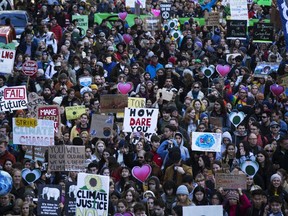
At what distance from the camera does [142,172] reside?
1955 cm

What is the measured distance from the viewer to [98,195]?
690 inches

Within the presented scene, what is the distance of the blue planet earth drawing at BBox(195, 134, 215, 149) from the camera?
68.1ft

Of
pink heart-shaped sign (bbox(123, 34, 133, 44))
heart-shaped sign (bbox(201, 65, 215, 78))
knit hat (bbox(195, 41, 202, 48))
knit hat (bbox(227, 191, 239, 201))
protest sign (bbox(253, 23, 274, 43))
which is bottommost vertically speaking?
knit hat (bbox(227, 191, 239, 201))

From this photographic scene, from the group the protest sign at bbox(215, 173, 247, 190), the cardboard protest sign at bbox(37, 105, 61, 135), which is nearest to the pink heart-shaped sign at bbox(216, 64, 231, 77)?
the cardboard protest sign at bbox(37, 105, 61, 135)

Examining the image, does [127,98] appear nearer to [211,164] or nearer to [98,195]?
[211,164]

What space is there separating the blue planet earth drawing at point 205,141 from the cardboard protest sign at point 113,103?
2.47 metres

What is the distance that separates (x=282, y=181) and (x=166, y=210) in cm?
198

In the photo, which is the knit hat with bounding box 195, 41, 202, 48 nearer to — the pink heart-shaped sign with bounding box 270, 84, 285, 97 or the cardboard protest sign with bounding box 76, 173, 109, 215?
the pink heart-shaped sign with bounding box 270, 84, 285, 97

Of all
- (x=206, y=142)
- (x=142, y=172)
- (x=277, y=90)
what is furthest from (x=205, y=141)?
(x=277, y=90)

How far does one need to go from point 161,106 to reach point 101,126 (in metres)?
2.30

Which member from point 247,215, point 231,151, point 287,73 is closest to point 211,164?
point 231,151

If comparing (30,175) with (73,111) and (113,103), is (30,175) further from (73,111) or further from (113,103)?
(113,103)

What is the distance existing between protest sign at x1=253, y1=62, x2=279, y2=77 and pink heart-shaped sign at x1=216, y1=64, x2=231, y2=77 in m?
0.54

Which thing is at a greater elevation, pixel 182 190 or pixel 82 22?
pixel 82 22
